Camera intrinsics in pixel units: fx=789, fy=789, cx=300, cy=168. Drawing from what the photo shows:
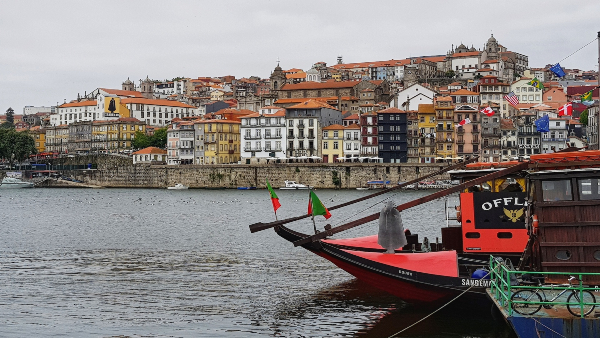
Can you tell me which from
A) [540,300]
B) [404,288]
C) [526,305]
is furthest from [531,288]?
[404,288]

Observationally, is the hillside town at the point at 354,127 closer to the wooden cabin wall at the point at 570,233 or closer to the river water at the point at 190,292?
the river water at the point at 190,292

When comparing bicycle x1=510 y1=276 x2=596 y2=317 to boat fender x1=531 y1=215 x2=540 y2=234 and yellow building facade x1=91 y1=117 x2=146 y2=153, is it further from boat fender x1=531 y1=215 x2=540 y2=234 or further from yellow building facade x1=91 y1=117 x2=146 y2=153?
yellow building facade x1=91 y1=117 x2=146 y2=153

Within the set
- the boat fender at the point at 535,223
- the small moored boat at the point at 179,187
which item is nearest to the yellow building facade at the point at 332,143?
the small moored boat at the point at 179,187

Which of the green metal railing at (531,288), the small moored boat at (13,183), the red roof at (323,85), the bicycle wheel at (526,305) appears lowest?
the bicycle wheel at (526,305)

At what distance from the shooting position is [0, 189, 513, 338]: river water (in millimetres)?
20641

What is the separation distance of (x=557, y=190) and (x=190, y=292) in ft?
42.5

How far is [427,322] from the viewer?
68.0ft

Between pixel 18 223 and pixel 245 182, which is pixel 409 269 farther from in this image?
pixel 245 182

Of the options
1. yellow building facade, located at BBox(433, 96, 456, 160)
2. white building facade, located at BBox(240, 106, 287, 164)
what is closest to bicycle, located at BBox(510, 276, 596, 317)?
yellow building facade, located at BBox(433, 96, 456, 160)

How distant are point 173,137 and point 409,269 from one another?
370ft

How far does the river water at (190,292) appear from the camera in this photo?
A: 67.7 feet

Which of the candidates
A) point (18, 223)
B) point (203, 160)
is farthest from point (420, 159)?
point (18, 223)

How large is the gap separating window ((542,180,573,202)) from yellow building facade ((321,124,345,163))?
3953 inches

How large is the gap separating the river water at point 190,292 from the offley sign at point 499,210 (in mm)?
3195
